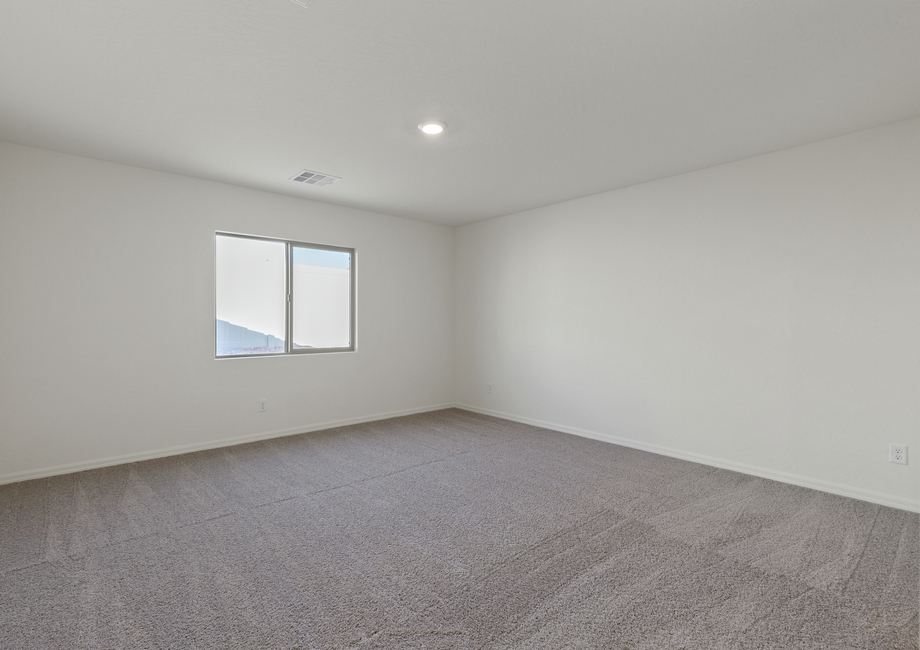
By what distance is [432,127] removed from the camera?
3.09 meters

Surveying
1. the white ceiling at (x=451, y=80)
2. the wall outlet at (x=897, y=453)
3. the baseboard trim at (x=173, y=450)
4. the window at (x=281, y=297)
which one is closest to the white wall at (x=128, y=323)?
the baseboard trim at (x=173, y=450)

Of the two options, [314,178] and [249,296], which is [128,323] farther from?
[314,178]

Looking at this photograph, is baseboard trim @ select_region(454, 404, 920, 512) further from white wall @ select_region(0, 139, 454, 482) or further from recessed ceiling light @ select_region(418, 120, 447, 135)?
recessed ceiling light @ select_region(418, 120, 447, 135)

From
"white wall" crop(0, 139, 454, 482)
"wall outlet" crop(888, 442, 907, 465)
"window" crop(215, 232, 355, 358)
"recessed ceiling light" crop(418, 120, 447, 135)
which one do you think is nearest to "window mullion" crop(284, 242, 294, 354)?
"window" crop(215, 232, 355, 358)

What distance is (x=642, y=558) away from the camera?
2352mm

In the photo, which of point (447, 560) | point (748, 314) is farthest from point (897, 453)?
point (447, 560)

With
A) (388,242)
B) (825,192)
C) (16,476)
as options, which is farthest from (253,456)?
(825,192)

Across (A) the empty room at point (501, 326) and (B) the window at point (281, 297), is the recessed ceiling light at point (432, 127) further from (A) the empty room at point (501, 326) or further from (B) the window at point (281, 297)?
(B) the window at point (281, 297)

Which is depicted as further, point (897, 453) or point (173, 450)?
point (173, 450)

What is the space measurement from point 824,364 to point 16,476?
5981 mm

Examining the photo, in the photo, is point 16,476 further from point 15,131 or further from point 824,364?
point 824,364

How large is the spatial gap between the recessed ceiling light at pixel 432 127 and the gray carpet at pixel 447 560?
99.2 inches

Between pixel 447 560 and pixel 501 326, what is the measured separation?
11.9 ft

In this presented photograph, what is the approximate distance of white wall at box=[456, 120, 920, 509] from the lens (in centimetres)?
306
